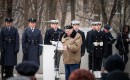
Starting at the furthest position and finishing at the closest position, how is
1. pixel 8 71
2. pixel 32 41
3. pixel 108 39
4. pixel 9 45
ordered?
1. pixel 108 39
2. pixel 8 71
3. pixel 9 45
4. pixel 32 41

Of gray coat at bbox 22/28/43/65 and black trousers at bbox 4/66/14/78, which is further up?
gray coat at bbox 22/28/43/65

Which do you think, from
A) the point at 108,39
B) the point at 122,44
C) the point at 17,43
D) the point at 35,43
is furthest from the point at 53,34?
the point at 122,44

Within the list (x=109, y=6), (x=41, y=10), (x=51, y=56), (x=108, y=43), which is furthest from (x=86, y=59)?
(x=41, y=10)

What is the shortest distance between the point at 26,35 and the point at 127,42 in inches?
162

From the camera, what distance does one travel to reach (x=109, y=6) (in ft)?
91.8

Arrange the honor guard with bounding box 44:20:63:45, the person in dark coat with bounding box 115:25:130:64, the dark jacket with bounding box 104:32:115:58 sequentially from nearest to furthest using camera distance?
the honor guard with bounding box 44:20:63:45
the dark jacket with bounding box 104:32:115:58
the person in dark coat with bounding box 115:25:130:64

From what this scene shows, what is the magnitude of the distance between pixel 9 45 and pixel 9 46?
0.04 m

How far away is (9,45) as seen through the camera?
15.5 metres

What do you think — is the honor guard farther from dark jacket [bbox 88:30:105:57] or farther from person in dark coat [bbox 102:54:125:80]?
person in dark coat [bbox 102:54:125:80]

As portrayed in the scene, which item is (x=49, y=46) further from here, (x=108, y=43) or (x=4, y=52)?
(x=108, y=43)

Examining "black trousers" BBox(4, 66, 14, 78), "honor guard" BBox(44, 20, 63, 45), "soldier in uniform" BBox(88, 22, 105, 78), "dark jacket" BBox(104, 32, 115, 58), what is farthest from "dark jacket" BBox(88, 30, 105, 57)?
"black trousers" BBox(4, 66, 14, 78)

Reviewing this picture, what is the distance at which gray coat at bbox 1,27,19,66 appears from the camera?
15359mm

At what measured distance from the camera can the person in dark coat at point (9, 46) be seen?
15359mm

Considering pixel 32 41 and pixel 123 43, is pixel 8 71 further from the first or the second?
pixel 123 43
